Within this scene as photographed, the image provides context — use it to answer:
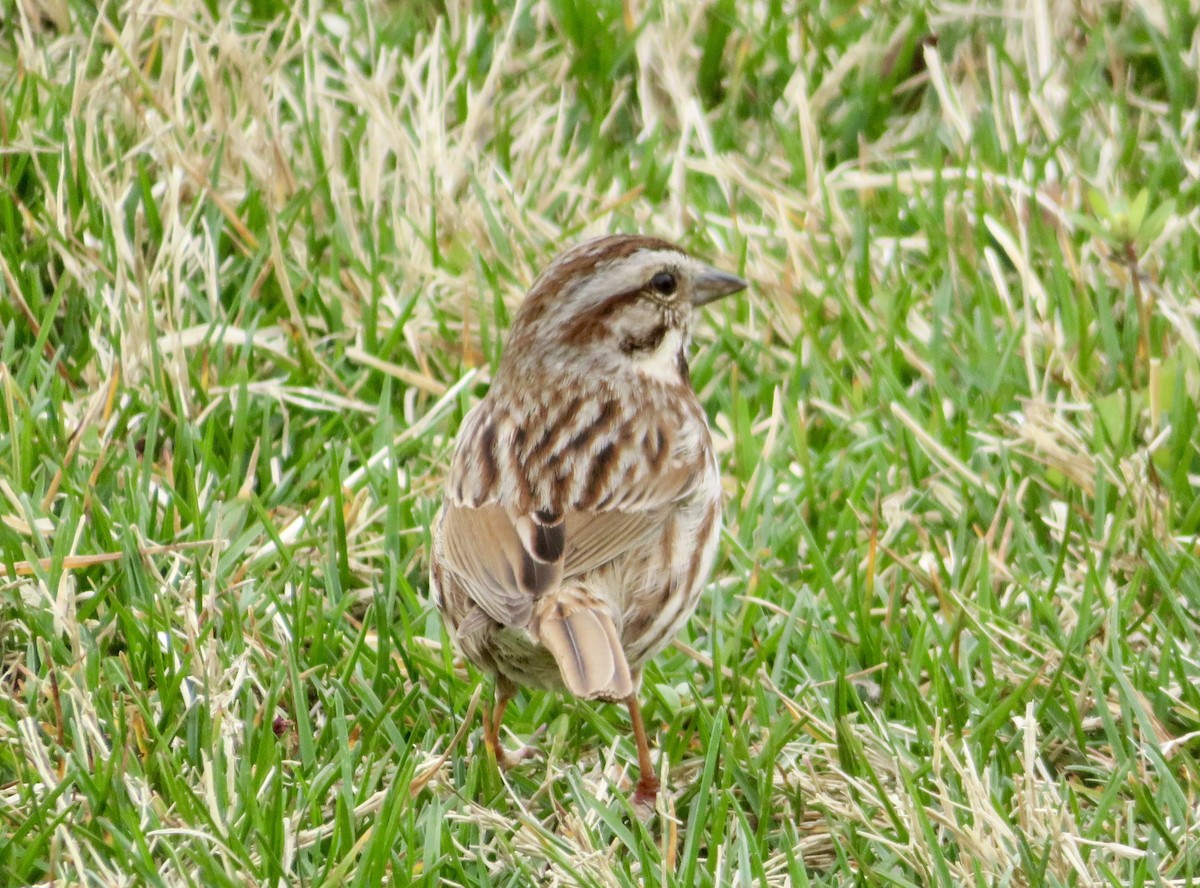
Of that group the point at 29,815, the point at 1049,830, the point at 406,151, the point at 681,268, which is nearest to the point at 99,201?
the point at 406,151

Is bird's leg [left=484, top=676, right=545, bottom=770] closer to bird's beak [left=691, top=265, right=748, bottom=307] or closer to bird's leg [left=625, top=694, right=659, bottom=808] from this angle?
bird's leg [left=625, top=694, right=659, bottom=808]

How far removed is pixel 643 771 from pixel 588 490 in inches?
28.5

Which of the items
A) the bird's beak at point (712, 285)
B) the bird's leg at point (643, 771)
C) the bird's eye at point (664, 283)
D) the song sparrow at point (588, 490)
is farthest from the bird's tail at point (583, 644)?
the bird's beak at point (712, 285)

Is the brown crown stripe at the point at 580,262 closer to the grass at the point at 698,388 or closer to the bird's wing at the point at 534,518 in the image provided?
the bird's wing at the point at 534,518

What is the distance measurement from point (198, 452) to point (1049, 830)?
2.76 meters

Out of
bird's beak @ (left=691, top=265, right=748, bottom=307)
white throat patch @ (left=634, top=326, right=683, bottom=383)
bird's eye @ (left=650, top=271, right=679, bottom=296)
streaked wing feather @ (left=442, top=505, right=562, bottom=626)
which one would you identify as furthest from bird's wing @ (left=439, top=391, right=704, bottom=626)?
bird's beak @ (left=691, top=265, right=748, bottom=307)

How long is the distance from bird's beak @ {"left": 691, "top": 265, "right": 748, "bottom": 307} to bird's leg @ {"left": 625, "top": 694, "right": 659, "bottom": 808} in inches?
53.1

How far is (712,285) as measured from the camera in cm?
541

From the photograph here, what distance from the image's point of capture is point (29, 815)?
4.08 metres

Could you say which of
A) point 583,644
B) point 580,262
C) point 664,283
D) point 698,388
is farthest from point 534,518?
point 698,388

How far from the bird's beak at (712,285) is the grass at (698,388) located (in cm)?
63

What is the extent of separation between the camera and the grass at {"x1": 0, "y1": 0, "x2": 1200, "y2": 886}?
429 cm

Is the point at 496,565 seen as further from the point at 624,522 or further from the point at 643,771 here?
the point at 643,771

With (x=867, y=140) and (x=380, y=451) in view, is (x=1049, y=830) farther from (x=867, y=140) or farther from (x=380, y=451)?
(x=867, y=140)
